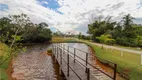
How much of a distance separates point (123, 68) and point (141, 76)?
1.85m

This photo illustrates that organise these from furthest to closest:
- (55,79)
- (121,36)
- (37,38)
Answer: (37,38) < (121,36) < (55,79)

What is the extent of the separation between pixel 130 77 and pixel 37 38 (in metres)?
34.6

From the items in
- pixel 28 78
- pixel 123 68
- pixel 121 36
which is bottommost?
pixel 28 78

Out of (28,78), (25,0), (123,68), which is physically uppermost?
(25,0)

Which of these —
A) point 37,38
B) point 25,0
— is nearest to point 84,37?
point 37,38

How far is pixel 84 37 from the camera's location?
6059cm

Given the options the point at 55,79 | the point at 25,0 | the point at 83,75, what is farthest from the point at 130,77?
the point at 25,0

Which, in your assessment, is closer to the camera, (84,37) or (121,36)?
(121,36)

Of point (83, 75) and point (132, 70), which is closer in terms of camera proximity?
point (83, 75)

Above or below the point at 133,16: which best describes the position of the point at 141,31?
below

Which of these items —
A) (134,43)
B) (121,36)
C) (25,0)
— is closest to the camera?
(25,0)

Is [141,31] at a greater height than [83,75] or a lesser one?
greater

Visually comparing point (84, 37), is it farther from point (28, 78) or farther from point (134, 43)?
point (28, 78)

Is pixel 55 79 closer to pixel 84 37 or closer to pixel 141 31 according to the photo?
pixel 141 31
